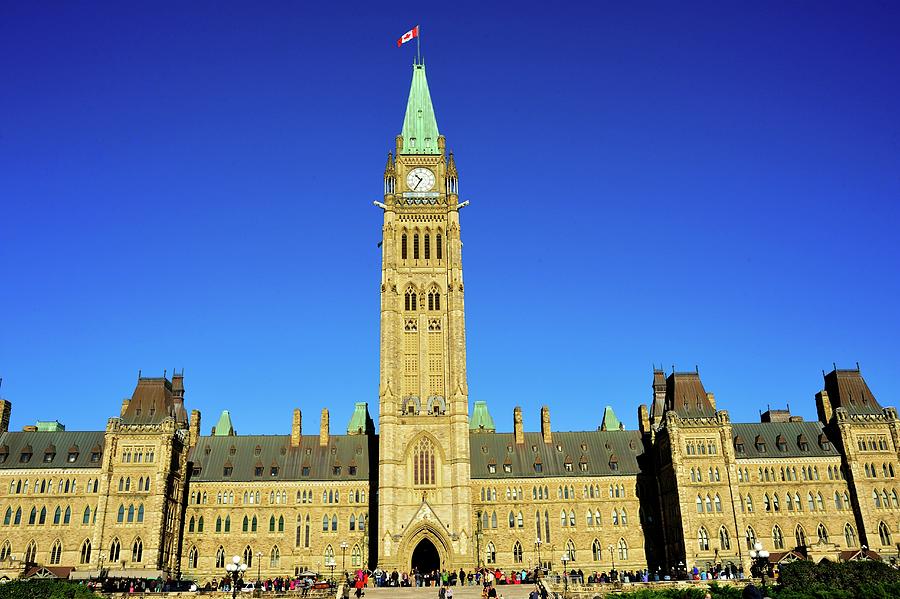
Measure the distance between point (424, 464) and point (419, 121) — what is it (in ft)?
144

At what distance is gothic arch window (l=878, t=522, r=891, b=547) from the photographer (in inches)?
3263

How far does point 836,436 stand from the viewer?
292 ft

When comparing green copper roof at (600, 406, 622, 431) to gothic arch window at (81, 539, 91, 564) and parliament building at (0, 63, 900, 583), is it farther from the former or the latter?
gothic arch window at (81, 539, 91, 564)

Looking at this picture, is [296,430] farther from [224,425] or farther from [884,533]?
[884,533]

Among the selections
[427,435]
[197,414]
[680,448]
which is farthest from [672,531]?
[197,414]

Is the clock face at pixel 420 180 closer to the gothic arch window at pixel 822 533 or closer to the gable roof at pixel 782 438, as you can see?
the gable roof at pixel 782 438

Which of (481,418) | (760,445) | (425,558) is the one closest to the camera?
(425,558)

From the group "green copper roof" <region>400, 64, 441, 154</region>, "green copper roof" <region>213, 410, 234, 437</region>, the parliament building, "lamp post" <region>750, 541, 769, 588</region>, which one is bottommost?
"lamp post" <region>750, 541, 769, 588</region>

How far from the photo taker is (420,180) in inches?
3907

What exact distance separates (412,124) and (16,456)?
5924 cm

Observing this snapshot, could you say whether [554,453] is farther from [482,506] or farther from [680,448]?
[680,448]

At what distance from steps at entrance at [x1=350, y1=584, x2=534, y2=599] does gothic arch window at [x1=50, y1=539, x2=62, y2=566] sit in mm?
36378

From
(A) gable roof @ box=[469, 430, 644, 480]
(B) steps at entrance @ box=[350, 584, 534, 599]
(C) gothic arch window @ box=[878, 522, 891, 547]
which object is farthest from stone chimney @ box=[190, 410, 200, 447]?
(C) gothic arch window @ box=[878, 522, 891, 547]

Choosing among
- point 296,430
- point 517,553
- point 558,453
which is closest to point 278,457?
point 296,430
